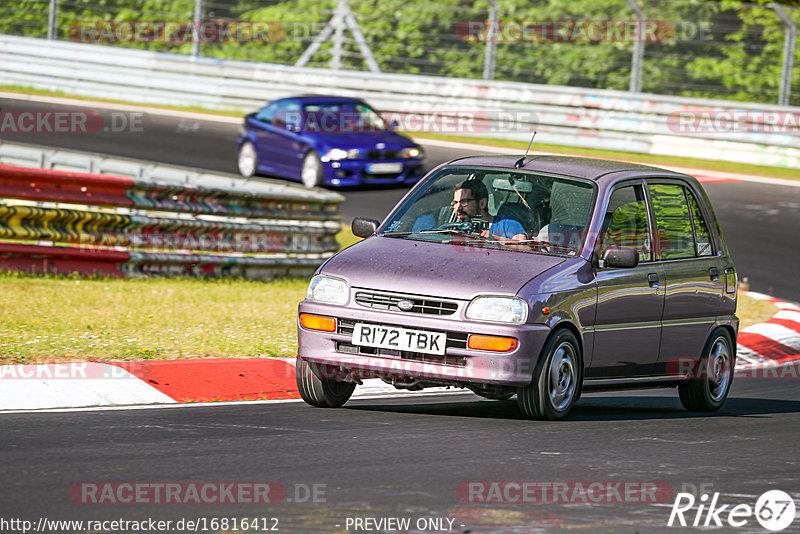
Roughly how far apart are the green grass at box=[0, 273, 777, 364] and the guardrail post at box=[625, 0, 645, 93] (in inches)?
480

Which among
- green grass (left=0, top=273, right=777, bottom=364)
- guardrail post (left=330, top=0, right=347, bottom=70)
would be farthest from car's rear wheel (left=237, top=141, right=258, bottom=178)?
green grass (left=0, top=273, right=777, bottom=364)

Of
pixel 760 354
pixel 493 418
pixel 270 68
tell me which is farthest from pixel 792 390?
pixel 270 68

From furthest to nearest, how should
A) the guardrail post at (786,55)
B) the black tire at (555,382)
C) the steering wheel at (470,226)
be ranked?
the guardrail post at (786,55)
the steering wheel at (470,226)
the black tire at (555,382)

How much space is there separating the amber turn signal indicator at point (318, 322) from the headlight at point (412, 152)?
13.2 m

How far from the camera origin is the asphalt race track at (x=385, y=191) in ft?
56.4

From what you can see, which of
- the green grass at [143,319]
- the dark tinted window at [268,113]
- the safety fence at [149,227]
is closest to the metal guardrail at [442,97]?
the dark tinted window at [268,113]

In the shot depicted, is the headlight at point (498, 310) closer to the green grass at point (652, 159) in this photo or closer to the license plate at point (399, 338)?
the license plate at point (399, 338)

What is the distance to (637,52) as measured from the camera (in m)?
25.6

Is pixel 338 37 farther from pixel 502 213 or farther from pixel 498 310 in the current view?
pixel 498 310

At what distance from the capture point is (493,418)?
8.16 meters

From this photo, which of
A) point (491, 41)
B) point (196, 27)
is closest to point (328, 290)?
point (491, 41)

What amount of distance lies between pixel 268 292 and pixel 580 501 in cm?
805

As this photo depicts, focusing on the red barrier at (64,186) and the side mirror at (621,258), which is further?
the red barrier at (64,186)

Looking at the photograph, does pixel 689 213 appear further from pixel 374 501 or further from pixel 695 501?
pixel 374 501
